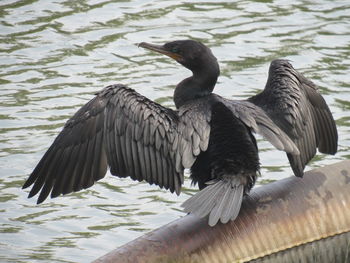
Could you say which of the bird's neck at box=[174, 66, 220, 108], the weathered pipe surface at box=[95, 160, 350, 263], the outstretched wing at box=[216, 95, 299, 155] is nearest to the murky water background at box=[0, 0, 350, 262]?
the bird's neck at box=[174, 66, 220, 108]

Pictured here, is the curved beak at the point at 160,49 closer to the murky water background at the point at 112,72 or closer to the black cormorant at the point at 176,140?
the black cormorant at the point at 176,140

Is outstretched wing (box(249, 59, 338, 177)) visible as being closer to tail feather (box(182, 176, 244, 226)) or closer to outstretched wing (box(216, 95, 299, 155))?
outstretched wing (box(216, 95, 299, 155))

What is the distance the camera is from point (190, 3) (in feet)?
35.6

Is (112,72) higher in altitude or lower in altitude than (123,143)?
lower

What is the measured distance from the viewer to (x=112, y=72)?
9.35m

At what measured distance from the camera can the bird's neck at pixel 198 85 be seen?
6129mm

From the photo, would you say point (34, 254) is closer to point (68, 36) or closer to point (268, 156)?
point (268, 156)

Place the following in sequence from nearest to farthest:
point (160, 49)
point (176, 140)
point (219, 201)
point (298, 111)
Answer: point (219, 201)
point (176, 140)
point (298, 111)
point (160, 49)

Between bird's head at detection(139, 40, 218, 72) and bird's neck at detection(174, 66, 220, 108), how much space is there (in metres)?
0.04

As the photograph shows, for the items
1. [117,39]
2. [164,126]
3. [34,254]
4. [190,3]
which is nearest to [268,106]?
[164,126]

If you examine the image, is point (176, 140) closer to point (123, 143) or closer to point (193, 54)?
point (123, 143)

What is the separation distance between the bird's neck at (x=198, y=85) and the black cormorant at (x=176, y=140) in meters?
0.20

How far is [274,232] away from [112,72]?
480 cm

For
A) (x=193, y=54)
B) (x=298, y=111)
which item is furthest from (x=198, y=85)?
(x=298, y=111)
